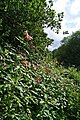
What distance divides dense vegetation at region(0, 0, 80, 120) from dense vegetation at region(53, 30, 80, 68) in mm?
21756

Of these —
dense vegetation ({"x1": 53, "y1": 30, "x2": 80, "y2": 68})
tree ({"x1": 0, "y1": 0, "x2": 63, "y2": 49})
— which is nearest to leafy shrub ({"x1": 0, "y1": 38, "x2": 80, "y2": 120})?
tree ({"x1": 0, "y1": 0, "x2": 63, "y2": 49})

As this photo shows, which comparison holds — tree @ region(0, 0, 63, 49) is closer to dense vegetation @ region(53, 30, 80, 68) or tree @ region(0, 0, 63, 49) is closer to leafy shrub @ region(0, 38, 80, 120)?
leafy shrub @ region(0, 38, 80, 120)

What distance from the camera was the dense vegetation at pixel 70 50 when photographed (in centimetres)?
2796

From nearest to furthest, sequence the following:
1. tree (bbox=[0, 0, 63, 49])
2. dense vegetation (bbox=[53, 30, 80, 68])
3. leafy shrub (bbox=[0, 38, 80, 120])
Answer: leafy shrub (bbox=[0, 38, 80, 120]) < tree (bbox=[0, 0, 63, 49]) < dense vegetation (bbox=[53, 30, 80, 68])

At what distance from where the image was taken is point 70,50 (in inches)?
1174

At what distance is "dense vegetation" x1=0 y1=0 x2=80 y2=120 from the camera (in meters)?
3.51

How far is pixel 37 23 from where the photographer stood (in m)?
5.45

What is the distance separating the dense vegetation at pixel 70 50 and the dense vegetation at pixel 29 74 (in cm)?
→ 2176

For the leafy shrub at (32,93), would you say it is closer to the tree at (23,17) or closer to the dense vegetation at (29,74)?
the dense vegetation at (29,74)

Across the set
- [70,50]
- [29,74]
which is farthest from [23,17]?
[70,50]

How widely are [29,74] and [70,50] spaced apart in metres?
25.9

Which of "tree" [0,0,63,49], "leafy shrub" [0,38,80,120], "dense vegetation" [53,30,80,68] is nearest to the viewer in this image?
"leafy shrub" [0,38,80,120]

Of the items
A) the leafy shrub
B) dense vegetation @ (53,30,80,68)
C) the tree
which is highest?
dense vegetation @ (53,30,80,68)

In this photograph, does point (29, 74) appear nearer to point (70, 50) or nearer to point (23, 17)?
point (23, 17)
